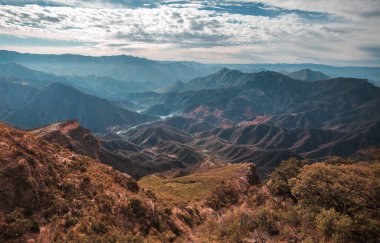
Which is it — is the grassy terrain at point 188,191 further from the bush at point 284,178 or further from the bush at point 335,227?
the bush at point 335,227

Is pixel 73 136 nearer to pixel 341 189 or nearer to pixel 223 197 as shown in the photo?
pixel 223 197

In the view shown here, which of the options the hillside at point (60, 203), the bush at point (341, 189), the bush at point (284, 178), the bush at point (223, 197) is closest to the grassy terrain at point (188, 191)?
the bush at point (223, 197)

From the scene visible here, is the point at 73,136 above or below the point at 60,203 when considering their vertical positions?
below

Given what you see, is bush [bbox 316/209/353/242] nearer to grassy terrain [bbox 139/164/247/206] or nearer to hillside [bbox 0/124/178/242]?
hillside [bbox 0/124/178/242]

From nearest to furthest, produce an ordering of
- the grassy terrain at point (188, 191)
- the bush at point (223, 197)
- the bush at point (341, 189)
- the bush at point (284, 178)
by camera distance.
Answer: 1. the bush at point (341, 189)
2. the bush at point (284, 178)
3. the grassy terrain at point (188, 191)
4. the bush at point (223, 197)

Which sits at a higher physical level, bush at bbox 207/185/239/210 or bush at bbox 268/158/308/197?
bush at bbox 268/158/308/197

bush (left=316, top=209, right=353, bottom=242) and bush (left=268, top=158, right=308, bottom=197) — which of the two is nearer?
bush (left=316, top=209, right=353, bottom=242)

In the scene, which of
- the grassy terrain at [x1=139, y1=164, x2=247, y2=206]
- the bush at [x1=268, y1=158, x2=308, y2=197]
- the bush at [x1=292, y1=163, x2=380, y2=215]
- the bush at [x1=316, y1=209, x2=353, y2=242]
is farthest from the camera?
the grassy terrain at [x1=139, y1=164, x2=247, y2=206]

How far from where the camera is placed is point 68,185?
34.0 meters

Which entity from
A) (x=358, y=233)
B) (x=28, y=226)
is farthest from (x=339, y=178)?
(x=28, y=226)

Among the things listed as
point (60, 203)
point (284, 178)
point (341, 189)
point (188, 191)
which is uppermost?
point (341, 189)

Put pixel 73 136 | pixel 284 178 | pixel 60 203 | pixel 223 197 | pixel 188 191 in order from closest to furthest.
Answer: pixel 60 203 → pixel 284 178 → pixel 223 197 → pixel 188 191 → pixel 73 136

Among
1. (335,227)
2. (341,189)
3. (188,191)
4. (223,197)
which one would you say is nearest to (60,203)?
(335,227)

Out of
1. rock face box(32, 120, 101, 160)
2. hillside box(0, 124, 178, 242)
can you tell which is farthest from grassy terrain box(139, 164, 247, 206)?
rock face box(32, 120, 101, 160)
